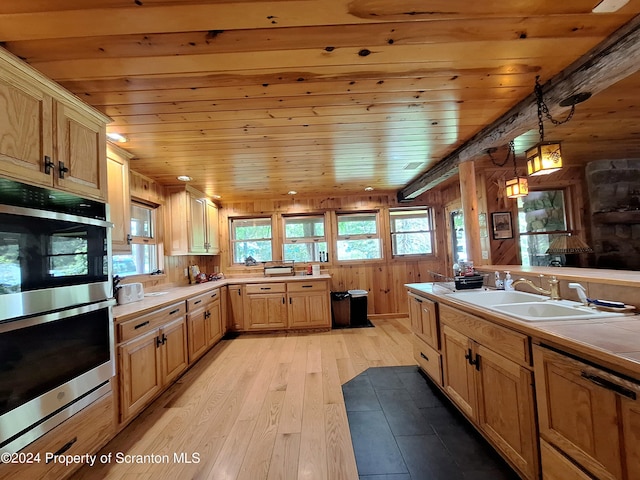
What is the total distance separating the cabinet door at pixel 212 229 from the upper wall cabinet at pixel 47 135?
262 cm

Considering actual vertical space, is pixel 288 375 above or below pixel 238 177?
below

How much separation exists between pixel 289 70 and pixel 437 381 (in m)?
2.52

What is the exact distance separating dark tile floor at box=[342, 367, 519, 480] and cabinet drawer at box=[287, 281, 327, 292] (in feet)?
6.14

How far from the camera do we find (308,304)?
167 inches

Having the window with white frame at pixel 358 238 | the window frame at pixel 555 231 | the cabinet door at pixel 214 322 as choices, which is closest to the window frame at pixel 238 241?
the window with white frame at pixel 358 238

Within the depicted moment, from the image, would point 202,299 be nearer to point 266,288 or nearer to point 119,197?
point 266,288

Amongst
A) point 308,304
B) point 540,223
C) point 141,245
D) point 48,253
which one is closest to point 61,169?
point 48,253

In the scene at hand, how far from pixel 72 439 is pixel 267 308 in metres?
2.78

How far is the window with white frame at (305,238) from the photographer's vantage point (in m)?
5.15

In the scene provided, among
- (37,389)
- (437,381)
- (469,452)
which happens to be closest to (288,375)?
(437,381)

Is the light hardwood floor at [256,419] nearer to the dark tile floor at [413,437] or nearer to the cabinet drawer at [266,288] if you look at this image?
the dark tile floor at [413,437]

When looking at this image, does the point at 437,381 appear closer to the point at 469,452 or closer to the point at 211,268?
the point at 469,452

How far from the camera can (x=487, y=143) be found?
2.44m

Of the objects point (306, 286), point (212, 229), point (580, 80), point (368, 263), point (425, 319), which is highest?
point (580, 80)
